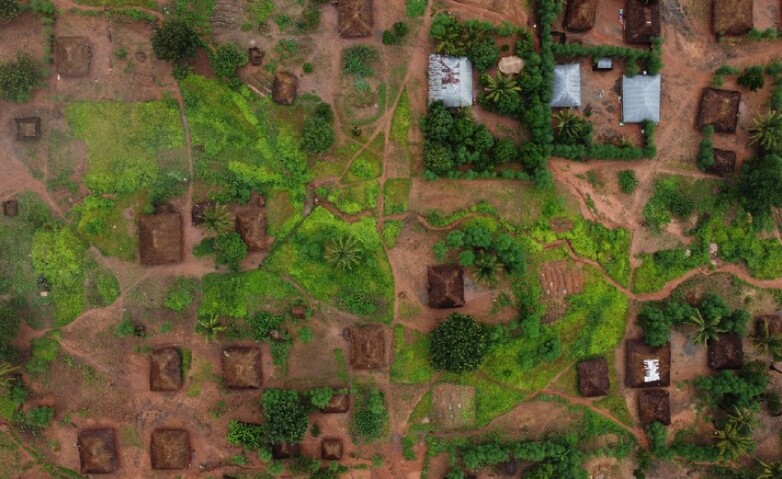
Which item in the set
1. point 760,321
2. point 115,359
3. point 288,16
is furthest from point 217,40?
point 760,321

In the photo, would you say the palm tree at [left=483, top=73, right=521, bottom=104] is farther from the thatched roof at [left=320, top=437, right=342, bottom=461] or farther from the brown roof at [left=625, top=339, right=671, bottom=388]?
the thatched roof at [left=320, top=437, right=342, bottom=461]

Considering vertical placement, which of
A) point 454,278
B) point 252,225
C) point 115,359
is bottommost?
point 115,359

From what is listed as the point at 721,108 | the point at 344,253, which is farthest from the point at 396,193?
the point at 721,108

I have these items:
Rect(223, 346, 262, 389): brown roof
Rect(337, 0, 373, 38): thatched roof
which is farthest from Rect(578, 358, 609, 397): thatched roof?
Rect(337, 0, 373, 38): thatched roof

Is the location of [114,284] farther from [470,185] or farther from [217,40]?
[470,185]

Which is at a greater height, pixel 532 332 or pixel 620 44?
pixel 620 44

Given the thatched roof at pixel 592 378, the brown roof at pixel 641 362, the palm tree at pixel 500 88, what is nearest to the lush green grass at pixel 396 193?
the palm tree at pixel 500 88
